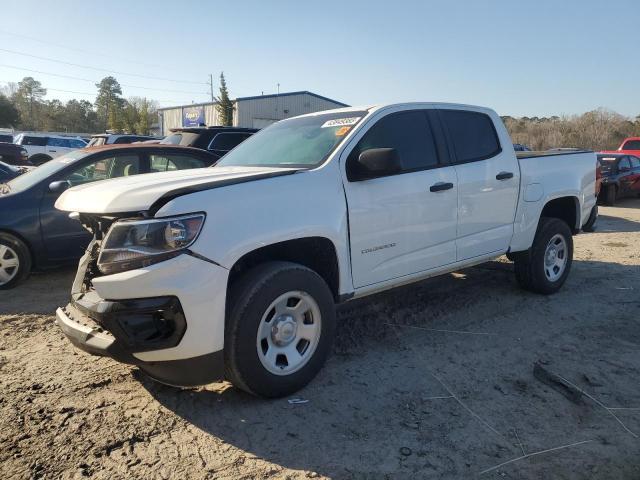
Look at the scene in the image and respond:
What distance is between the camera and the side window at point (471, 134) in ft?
15.0

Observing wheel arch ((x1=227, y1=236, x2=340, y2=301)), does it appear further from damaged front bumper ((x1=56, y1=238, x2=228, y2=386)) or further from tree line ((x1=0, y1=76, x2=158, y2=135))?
tree line ((x1=0, y1=76, x2=158, y2=135))

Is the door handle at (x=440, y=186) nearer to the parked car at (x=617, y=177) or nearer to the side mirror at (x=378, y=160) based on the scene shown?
the side mirror at (x=378, y=160)

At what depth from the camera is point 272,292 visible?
3.09 meters

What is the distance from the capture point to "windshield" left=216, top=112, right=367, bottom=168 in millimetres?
3852

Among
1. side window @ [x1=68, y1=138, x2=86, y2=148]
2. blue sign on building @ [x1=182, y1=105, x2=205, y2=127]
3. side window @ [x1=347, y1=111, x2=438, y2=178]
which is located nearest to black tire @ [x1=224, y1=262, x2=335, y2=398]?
side window @ [x1=347, y1=111, x2=438, y2=178]

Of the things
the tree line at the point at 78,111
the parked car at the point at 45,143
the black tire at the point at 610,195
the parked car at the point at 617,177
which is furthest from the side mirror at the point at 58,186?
the tree line at the point at 78,111

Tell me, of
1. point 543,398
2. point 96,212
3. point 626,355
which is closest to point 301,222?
point 96,212

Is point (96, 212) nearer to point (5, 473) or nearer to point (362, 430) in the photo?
point (5, 473)

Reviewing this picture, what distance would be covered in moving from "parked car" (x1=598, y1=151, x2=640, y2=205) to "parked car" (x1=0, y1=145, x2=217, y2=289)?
1431cm

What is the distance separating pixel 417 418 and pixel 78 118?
3486 inches

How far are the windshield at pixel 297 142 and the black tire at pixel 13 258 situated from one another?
9.38ft

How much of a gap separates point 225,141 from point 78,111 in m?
81.1

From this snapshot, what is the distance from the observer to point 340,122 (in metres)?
4.06

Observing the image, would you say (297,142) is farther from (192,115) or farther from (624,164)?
(192,115)
